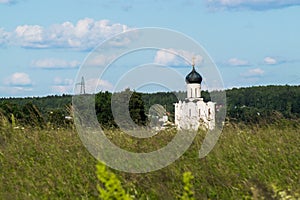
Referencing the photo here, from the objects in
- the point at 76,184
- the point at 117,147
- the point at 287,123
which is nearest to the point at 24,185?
the point at 76,184

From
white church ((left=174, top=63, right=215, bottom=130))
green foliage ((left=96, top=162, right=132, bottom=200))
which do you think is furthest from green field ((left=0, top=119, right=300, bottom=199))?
green foliage ((left=96, top=162, right=132, bottom=200))

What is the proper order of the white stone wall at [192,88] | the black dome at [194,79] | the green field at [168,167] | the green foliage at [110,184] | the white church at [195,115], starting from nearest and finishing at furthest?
1. the green foliage at [110,184]
2. the green field at [168,167]
3. the white church at [195,115]
4. the black dome at [194,79]
5. the white stone wall at [192,88]

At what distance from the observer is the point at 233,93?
64.2 feet

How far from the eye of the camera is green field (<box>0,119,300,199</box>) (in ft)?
24.0

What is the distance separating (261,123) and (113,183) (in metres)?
6.66

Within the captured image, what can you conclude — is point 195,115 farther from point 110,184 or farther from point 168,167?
point 110,184

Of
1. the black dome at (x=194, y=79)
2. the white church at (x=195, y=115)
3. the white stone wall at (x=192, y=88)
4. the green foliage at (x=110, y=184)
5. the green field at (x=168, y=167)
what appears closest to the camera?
the green foliage at (x=110, y=184)

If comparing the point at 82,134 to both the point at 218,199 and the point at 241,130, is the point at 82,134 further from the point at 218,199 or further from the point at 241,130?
the point at 218,199

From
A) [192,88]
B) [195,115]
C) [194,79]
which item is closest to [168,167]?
[195,115]

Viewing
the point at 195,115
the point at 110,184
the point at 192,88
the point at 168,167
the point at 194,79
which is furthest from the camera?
the point at 194,79

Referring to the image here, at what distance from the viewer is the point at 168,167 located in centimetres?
802

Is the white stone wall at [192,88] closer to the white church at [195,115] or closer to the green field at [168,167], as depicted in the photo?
the white church at [195,115]

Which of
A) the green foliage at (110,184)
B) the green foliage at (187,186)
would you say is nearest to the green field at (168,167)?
the green foliage at (187,186)

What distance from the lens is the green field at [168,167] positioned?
7.30 meters
